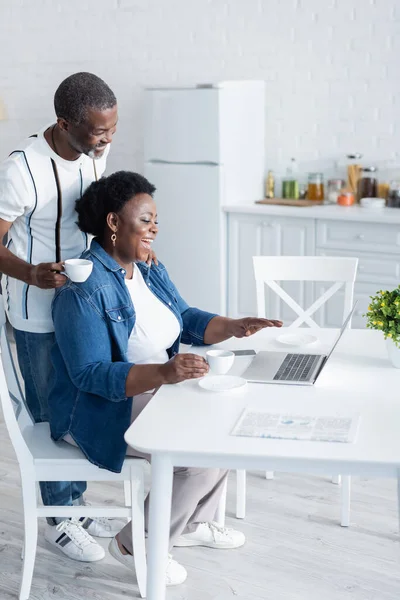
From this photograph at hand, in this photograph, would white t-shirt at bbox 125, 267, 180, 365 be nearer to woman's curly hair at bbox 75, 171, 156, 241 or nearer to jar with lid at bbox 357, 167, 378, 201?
woman's curly hair at bbox 75, 171, 156, 241

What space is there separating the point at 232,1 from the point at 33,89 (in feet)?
4.84

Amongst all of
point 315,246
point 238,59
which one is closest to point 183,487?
point 315,246

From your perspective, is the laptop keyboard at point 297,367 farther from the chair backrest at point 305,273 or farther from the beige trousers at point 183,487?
the chair backrest at point 305,273

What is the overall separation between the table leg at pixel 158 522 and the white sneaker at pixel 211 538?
701mm

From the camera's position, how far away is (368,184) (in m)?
4.68

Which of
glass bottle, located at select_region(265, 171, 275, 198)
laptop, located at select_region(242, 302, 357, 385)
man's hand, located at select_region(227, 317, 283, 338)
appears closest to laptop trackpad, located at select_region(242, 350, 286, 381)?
laptop, located at select_region(242, 302, 357, 385)

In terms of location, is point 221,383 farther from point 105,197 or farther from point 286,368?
point 105,197

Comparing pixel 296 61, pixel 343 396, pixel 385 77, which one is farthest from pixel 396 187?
pixel 343 396

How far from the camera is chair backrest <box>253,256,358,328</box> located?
300 centimetres

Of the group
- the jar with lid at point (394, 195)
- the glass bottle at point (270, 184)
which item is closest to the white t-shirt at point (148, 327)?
the jar with lid at point (394, 195)

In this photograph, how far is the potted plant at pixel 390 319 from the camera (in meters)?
2.28

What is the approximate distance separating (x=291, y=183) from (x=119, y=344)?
2780 millimetres

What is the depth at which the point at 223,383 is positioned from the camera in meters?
2.16

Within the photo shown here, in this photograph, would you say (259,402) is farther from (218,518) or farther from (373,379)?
(218,518)
